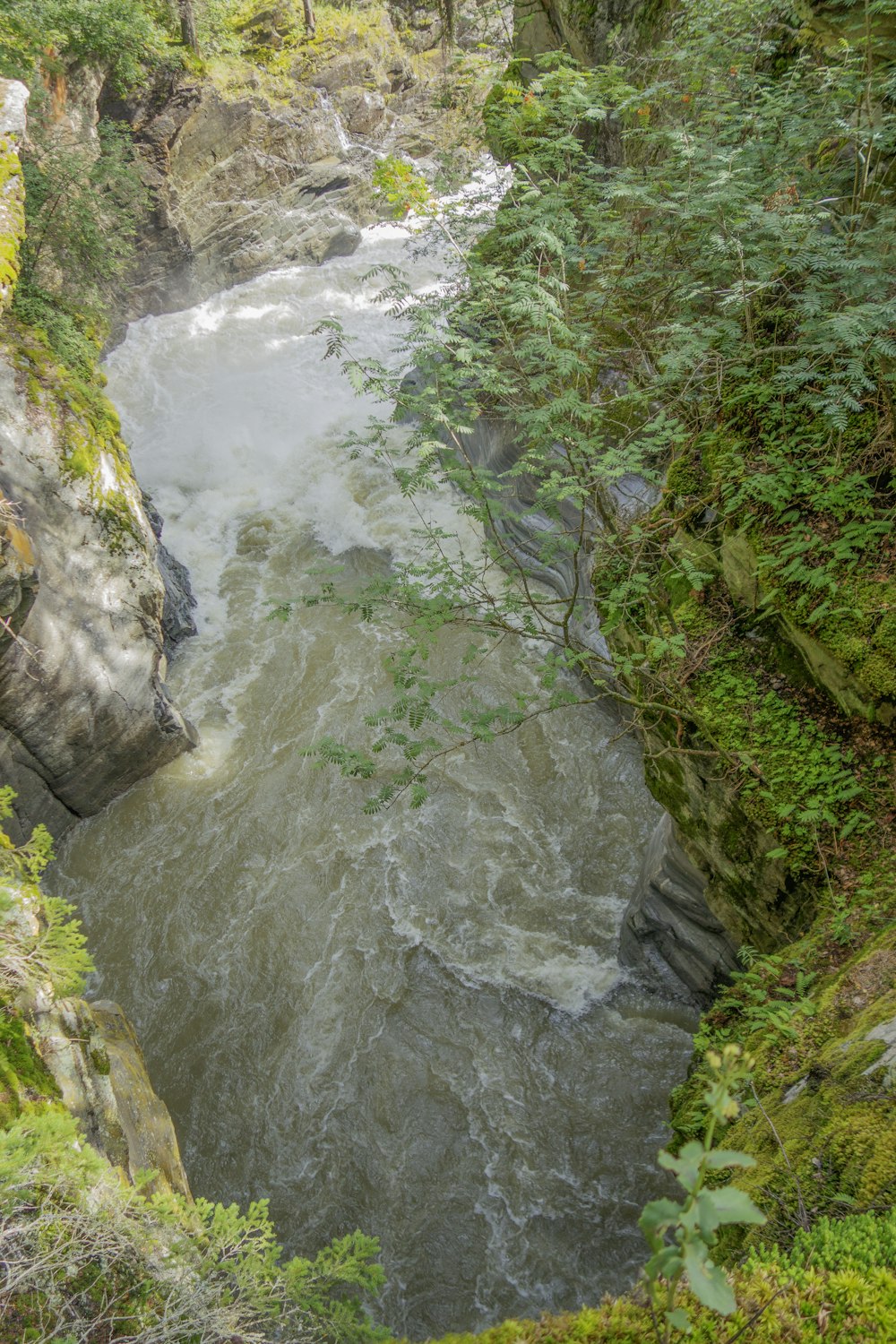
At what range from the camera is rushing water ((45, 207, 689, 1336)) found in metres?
5.09

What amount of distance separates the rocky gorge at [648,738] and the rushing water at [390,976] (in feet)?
2.16

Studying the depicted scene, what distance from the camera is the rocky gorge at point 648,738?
299cm

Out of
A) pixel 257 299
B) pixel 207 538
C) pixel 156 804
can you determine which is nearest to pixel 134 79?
pixel 257 299

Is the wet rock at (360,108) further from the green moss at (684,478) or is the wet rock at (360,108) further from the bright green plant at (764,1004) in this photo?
the bright green plant at (764,1004)

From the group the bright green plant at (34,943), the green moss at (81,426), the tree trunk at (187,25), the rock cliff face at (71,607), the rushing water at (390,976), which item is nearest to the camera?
the bright green plant at (34,943)

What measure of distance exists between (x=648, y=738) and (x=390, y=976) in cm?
339

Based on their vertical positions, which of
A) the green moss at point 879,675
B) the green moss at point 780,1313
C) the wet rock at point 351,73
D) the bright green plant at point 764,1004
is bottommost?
the bright green plant at point 764,1004

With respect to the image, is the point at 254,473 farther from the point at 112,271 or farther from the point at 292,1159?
the point at 292,1159

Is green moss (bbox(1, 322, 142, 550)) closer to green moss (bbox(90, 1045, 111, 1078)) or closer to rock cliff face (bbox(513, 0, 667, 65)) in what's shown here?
green moss (bbox(90, 1045, 111, 1078))

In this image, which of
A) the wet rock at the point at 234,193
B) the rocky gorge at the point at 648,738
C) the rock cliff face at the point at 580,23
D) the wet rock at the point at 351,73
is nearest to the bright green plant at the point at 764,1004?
the rocky gorge at the point at 648,738

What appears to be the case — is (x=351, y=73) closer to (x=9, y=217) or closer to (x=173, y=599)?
(x=9, y=217)

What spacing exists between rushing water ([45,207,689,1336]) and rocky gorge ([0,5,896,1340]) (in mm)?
660

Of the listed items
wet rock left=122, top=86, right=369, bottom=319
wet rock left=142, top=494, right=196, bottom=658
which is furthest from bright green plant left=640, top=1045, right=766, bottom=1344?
wet rock left=122, top=86, right=369, bottom=319

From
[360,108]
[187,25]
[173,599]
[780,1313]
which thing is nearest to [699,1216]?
[780,1313]
